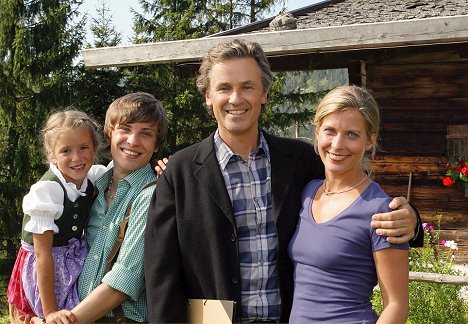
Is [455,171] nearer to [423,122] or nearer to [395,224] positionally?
[423,122]

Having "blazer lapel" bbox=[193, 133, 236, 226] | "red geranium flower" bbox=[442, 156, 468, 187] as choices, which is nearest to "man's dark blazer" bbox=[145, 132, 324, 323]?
"blazer lapel" bbox=[193, 133, 236, 226]

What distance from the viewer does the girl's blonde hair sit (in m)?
2.70

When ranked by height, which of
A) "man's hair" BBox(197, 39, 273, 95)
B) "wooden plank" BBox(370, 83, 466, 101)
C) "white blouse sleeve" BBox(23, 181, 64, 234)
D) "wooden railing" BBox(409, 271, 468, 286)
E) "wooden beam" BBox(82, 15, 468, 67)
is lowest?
"wooden railing" BBox(409, 271, 468, 286)

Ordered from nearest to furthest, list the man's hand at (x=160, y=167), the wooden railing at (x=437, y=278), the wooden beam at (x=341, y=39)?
1. the man's hand at (x=160, y=167)
2. the wooden railing at (x=437, y=278)
3. the wooden beam at (x=341, y=39)

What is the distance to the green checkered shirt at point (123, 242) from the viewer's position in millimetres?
2457

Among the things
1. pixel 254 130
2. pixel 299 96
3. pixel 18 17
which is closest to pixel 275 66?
pixel 254 130

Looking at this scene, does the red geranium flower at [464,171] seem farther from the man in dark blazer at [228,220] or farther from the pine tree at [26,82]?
the pine tree at [26,82]

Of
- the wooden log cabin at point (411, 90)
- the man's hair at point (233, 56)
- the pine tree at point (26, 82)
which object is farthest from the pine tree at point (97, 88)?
the man's hair at point (233, 56)

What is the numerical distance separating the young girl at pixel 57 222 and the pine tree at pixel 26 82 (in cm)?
1175

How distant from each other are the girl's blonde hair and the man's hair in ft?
1.77

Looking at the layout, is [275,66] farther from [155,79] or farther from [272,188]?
[155,79]

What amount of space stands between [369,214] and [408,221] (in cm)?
13

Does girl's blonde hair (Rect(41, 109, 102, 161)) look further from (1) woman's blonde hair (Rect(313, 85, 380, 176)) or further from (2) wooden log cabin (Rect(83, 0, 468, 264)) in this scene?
(2) wooden log cabin (Rect(83, 0, 468, 264))

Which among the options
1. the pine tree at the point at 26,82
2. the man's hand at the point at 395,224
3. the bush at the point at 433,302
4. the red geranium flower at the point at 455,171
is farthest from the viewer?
the pine tree at the point at 26,82
